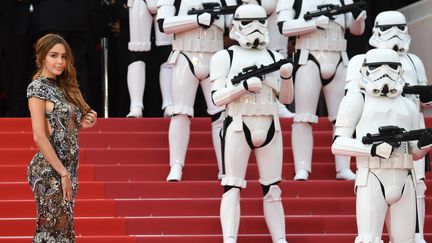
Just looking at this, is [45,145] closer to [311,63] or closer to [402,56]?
[402,56]

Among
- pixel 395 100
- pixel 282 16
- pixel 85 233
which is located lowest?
pixel 85 233

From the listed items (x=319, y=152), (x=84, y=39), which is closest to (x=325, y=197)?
(x=319, y=152)

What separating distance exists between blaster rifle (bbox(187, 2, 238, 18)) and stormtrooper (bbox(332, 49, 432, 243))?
2464 millimetres

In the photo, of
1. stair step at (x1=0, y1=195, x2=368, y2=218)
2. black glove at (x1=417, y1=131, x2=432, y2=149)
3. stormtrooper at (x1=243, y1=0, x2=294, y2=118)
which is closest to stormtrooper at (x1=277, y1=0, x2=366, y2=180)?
stair step at (x1=0, y1=195, x2=368, y2=218)

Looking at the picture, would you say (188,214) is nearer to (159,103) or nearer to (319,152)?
(319,152)

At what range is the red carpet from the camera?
12.6m

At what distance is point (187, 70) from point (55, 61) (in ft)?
11.5

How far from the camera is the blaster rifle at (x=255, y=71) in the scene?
11.9 m

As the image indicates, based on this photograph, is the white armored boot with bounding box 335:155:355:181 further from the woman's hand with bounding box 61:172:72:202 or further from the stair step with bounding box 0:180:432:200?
the woman's hand with bounding box 61:172:72:202

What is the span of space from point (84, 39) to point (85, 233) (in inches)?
132

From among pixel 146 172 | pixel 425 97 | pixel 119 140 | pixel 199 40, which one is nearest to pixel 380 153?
pixel 425 97

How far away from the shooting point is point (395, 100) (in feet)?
36.4

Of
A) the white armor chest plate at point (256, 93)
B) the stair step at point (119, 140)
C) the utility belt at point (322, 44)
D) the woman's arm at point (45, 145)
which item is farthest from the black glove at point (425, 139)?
the stair step at point (119, 140)

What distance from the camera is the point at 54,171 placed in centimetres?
991
